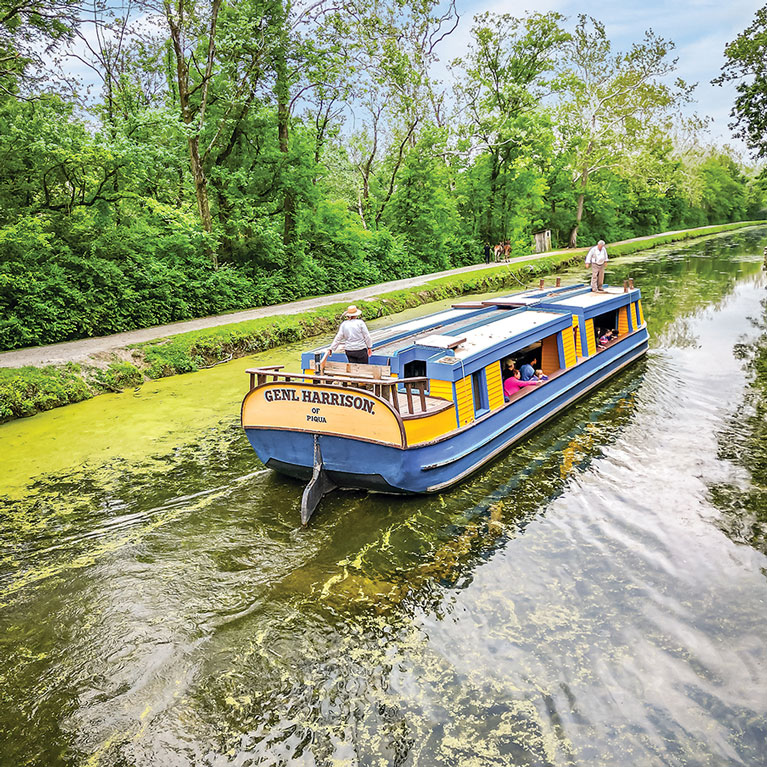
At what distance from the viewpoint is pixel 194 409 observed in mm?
11836

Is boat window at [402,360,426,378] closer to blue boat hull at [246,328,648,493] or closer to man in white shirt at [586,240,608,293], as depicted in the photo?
blue boat hull at [246,328,648,493]

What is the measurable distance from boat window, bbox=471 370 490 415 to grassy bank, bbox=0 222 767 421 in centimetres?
888

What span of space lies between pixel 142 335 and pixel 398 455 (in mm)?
11248

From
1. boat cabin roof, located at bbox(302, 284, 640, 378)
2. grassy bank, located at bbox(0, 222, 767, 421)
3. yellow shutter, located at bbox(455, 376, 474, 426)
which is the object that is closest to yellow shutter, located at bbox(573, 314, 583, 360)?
boat cabin roof, located at bbox(302, 284, 640, 378)

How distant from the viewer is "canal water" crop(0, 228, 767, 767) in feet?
14.5

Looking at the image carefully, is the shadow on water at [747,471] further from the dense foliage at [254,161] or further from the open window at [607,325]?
the dense foliage at [254,161]

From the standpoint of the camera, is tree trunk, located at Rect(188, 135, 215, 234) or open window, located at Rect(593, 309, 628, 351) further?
tree trunk, located at Rect(188, 135, 215, 234)

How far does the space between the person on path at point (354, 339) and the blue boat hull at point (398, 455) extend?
1562 mm

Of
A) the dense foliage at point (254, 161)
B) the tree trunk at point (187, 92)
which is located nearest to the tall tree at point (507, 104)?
the dense foliage at point (254, 161)

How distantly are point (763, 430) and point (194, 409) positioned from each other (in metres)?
11.1

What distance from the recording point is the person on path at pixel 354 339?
27.4ft

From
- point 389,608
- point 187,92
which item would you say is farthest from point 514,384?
point 187,92

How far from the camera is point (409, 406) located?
25.2ft

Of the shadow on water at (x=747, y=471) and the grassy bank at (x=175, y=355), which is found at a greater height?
the grassy bank at (x=175, y=355)
